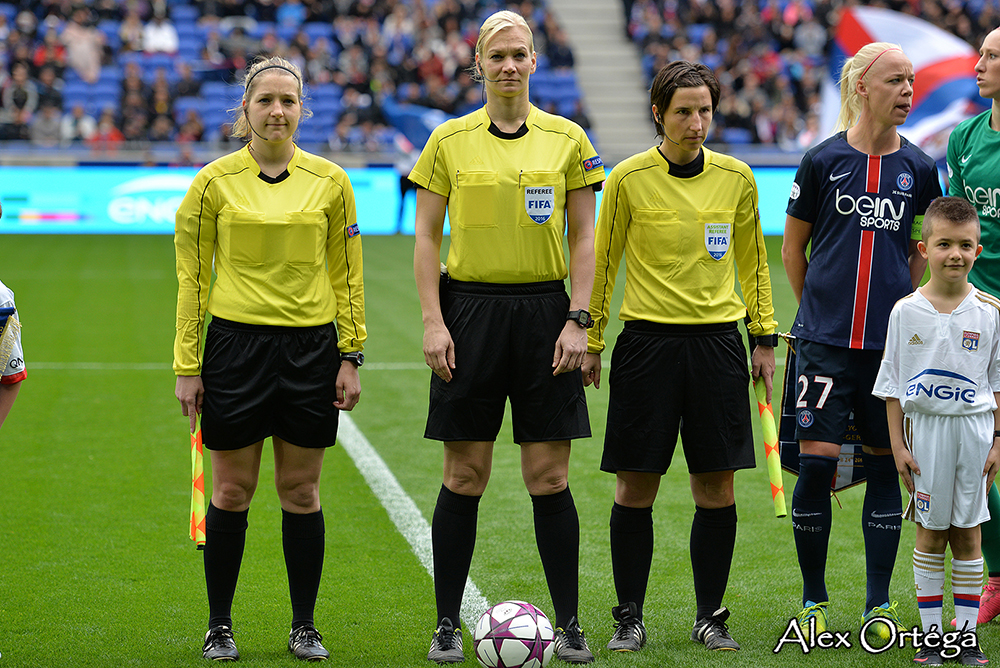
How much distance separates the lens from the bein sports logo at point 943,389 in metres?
3.57

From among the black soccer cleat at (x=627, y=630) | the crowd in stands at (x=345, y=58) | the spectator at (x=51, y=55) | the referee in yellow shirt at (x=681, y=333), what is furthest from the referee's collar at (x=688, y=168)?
the spectator at (x=51, y=55)

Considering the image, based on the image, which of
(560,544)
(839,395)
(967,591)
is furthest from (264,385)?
(967,591)

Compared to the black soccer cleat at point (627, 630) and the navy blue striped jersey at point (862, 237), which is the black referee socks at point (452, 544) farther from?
the navy blue striped jersey at point (862, 237)

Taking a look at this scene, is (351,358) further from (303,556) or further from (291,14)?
(291,14)

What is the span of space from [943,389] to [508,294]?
1433mm

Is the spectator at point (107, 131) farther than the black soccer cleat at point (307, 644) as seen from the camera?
Yes

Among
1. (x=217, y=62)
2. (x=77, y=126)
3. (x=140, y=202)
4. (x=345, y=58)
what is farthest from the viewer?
(x=345, y=58)

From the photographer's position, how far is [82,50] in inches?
884

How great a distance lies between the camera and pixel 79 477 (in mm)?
6055

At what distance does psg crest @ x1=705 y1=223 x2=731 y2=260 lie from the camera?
12.4 feet

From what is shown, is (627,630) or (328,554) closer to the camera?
(627,630)

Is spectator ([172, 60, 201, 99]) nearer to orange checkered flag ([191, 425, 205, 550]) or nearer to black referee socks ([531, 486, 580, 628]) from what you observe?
orange checkered flag ([191, 425, 205, 550])

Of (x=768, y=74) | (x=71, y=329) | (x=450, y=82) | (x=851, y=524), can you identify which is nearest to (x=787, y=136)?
(x=768, y=74)

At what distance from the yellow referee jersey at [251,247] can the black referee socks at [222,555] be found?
1.68ft
